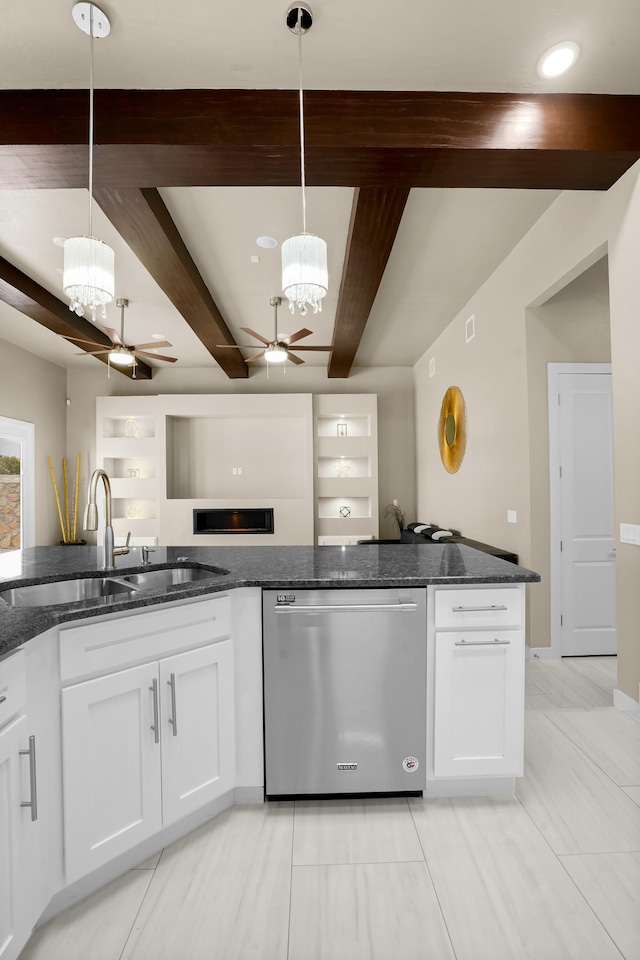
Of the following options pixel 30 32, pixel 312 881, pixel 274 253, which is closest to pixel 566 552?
pixel 312 881

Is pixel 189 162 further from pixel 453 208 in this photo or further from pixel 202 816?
pixel 202 816

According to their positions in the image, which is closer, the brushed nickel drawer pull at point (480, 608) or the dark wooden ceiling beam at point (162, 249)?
the brushed nickel drawer pull at point (480, 608)

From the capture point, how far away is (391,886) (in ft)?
5.41

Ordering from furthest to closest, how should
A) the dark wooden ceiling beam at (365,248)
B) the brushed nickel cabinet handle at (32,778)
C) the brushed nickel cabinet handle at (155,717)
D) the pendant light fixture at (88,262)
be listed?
1. the dark wooden ceiling beam at (365,248)
2. the pendant light fixture at (88,262)
3. the brushed nickel cabinet handle at (155,717)
4. the brushed nickel cabinet handle at (32,778)

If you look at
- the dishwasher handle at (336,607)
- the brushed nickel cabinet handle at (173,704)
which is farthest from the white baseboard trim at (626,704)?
the brushed nickel cabinet handle at (173,704)

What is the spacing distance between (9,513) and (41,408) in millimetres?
1489

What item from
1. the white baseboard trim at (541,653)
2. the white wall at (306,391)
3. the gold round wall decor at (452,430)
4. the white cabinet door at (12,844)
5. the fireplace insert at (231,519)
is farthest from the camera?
the white wall at (306,391)

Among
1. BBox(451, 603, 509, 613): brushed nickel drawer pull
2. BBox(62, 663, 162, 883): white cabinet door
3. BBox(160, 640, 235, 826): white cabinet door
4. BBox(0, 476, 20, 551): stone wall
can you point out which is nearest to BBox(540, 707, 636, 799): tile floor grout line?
BBox(451, 603, 509, 613): brushed nickel drawer pull

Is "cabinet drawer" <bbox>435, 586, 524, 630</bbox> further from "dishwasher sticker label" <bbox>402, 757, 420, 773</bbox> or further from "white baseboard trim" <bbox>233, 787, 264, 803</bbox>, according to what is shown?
"white baseboard trim" <bbox>233, 787, 264, 803</bbox>

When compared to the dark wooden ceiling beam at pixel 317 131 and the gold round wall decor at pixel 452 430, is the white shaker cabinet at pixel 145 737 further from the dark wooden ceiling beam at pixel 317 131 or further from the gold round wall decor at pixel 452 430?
the gold round wall decor at pixel 452 430

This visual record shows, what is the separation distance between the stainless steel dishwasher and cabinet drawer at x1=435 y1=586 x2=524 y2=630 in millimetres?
79

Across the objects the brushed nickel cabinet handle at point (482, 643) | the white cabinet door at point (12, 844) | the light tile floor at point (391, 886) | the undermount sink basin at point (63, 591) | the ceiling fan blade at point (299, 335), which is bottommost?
the light tile floor at point (391, 886)

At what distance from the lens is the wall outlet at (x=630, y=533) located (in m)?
2.65

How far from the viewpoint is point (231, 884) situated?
1.66 meters
